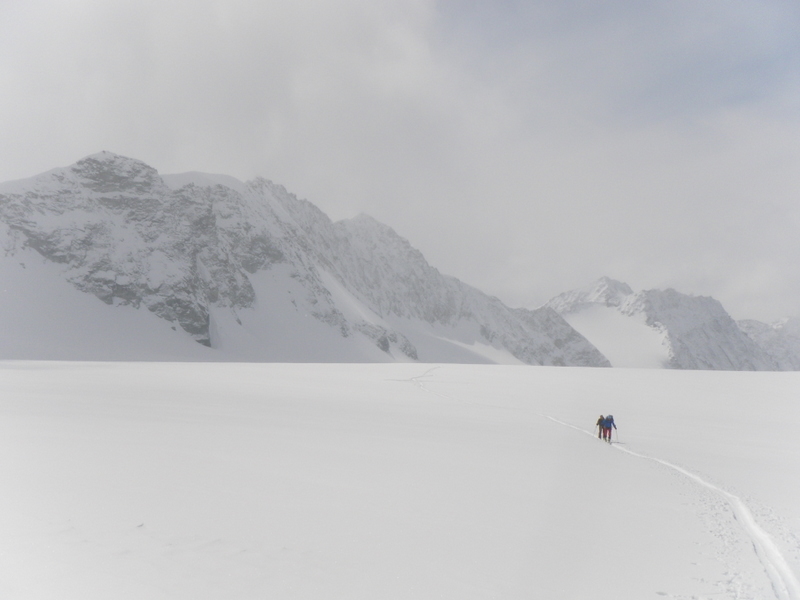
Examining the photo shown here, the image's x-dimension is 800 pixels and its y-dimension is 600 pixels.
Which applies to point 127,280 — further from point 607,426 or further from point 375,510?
point 375,510

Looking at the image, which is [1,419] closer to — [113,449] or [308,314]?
[113,449]

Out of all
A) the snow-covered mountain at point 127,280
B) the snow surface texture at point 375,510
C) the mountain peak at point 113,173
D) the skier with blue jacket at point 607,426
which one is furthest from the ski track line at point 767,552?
the mountain peak at point 113,173

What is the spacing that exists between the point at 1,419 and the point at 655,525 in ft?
57.4

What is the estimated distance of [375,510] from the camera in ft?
29.0

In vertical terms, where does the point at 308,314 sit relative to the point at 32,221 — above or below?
below

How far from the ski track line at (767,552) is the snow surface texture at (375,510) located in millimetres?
43

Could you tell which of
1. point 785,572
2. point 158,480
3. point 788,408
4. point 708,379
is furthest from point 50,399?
point 708,379

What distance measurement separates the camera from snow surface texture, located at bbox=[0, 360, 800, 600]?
6441mm

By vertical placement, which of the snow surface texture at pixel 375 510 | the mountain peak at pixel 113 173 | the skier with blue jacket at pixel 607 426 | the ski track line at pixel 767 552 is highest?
the mountain peak at pixel 113 173

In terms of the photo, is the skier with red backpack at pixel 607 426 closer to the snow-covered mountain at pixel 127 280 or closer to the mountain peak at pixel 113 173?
the snow-covered mountain at pixel 127 280

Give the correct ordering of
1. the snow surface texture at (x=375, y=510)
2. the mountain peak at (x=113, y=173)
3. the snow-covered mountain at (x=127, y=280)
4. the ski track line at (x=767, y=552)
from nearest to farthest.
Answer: the snow surface texture at (x=375, y=510) < the ski track line at (x=767, y=552) < the snow-covered mountain at (x=127, y=280) < the mountain peak at (x=113, y=173)

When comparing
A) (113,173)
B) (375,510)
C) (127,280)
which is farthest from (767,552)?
(113,173)

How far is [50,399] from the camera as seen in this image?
21.4m

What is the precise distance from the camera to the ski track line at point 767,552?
697 centimetres
